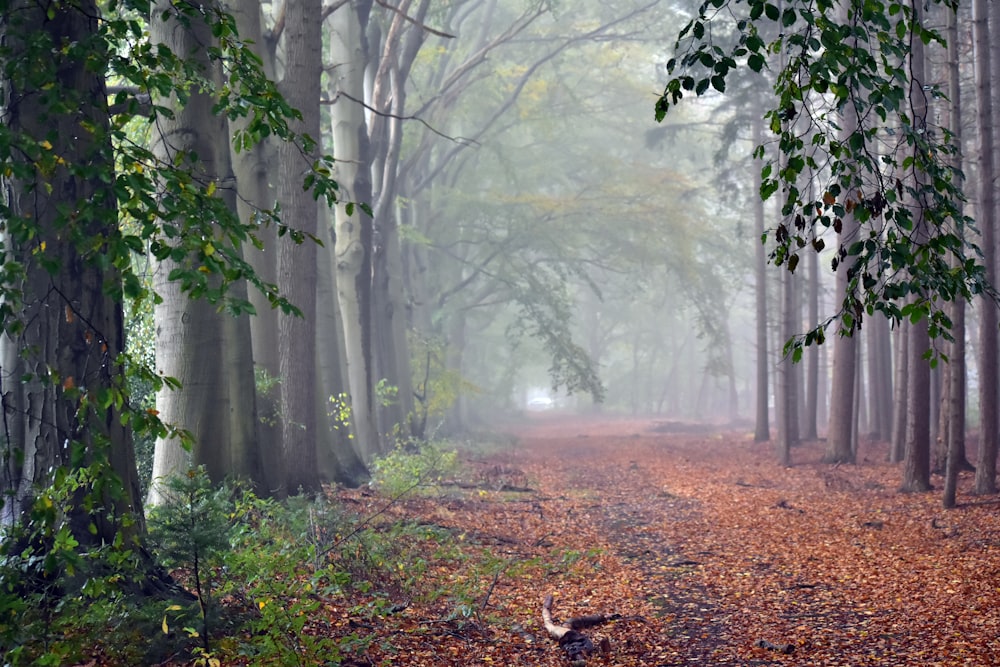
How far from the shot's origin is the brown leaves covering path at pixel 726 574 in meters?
6.12

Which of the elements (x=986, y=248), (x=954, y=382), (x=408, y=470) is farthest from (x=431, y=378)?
(x=986, y=248)

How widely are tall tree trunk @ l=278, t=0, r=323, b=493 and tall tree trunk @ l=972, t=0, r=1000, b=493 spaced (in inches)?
351

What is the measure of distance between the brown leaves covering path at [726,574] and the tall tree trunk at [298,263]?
136cm

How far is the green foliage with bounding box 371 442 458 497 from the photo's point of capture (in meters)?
13.1

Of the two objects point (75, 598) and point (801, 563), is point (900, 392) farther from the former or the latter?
point (75, 598)

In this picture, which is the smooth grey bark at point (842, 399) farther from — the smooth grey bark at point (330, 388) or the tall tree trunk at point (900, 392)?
the smooth grey bark at point (330, 388)

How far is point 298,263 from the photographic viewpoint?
12.0 metres

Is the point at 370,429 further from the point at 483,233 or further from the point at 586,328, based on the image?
the point at 586,328

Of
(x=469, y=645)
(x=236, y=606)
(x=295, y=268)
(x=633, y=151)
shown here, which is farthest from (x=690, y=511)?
(x=633, y=151)

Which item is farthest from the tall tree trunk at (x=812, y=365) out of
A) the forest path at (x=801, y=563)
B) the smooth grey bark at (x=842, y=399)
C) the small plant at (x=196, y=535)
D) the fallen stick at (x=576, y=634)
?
the small plant at (x=196, y=535)

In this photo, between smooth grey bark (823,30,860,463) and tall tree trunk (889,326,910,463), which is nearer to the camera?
tall tree trunk (889,326,910,463)

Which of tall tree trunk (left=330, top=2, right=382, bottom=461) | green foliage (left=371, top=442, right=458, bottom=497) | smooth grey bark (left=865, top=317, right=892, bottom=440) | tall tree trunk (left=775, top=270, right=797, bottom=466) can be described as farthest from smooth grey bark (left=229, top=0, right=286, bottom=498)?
smooth grey bark (left=865, top=317, right=892, bottom=440)

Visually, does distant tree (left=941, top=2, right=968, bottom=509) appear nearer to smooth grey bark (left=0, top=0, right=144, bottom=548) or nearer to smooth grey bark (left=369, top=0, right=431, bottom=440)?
smooth grey bark (left=369, top=0, right=431, bottom=440)

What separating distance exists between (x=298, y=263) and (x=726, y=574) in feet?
22.4
